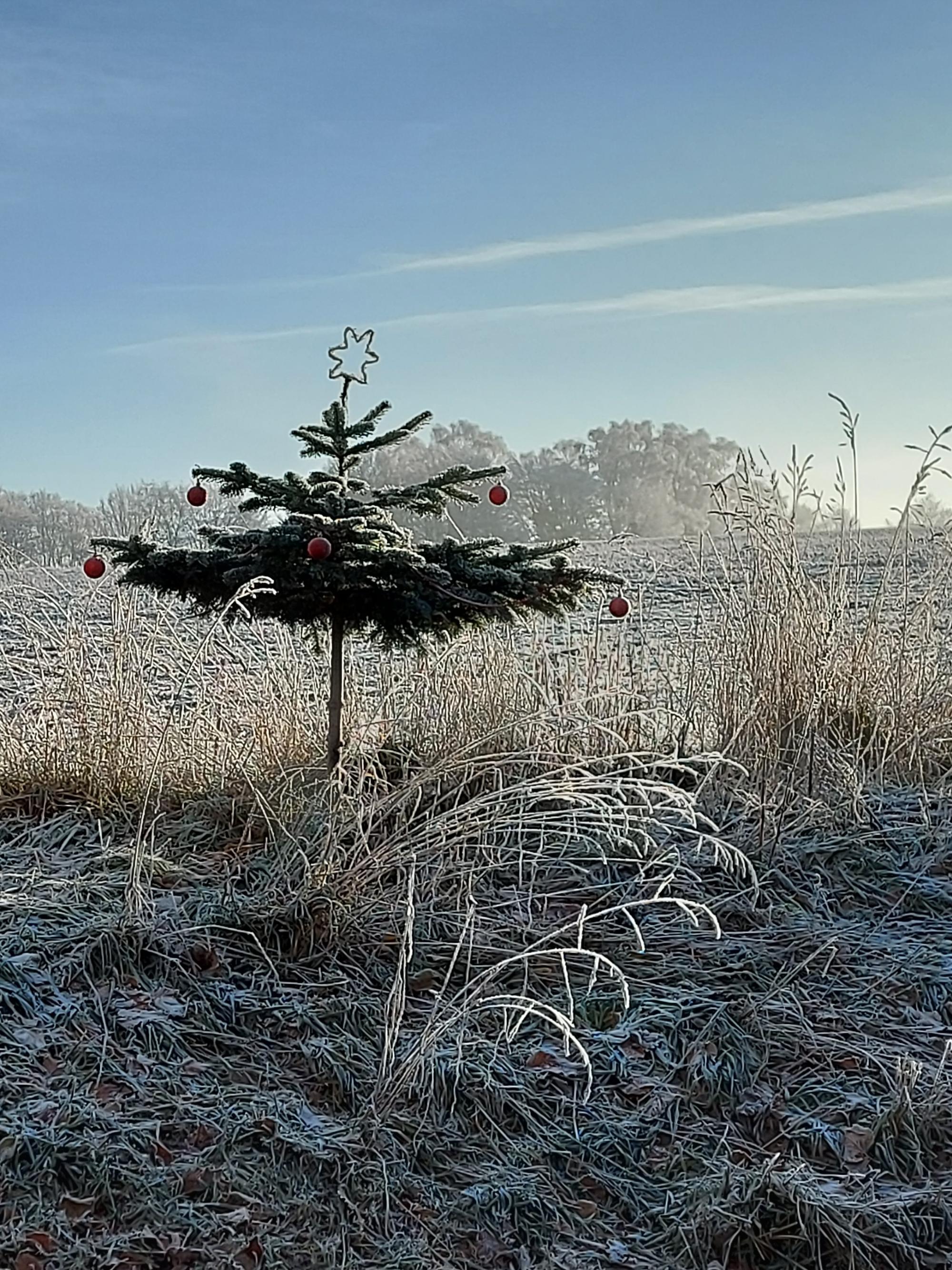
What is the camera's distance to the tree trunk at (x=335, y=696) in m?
3.77

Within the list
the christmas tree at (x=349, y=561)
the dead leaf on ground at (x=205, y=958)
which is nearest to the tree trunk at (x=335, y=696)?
the christmas tree at (x=349, y=561)

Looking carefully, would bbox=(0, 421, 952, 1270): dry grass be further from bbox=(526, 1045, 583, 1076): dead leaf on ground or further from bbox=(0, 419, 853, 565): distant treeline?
bbox=(0, 419, 853, 565): distant treeline

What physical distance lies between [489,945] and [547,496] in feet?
16.5

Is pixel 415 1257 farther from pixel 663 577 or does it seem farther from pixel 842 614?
pixel 663 577

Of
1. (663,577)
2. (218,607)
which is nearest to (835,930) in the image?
(218,607)

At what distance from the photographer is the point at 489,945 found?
10.4ft

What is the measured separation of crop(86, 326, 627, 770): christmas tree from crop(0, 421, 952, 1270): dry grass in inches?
17.5

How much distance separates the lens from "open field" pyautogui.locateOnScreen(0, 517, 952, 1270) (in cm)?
236

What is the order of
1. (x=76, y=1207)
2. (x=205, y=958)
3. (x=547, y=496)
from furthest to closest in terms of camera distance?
(x=547, y=496) < (x=205, y=958) < (x=76, y=1207)

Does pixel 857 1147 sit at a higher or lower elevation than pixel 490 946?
lower

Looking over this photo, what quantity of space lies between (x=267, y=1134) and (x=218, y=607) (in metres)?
1.73

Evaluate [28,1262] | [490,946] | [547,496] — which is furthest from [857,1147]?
[547,496]

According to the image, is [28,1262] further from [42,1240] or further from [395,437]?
[395,437]

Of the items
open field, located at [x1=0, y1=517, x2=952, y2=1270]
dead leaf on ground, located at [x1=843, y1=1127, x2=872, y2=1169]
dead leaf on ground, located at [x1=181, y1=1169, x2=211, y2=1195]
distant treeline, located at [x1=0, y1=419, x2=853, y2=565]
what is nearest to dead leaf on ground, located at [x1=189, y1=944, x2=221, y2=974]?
open field, located at [x1=0, y1=517, x2=952, y2=1270]
